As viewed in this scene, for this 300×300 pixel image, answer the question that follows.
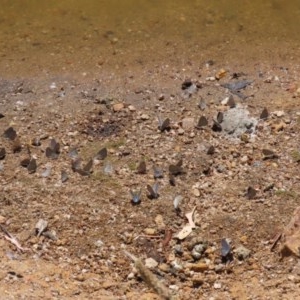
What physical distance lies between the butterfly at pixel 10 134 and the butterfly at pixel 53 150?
36 centimetres

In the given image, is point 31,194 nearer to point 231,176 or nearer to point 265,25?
point 231,176

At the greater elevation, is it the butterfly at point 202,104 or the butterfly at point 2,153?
the butterfly at point 202,104

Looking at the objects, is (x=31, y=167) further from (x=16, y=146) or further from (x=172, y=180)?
(x=172, y=180)

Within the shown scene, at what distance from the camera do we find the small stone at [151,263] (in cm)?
444

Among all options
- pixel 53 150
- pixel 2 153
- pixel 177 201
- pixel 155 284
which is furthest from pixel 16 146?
pixel 155 284

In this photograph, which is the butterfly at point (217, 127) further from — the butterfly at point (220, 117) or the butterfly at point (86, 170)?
the butterfly at point (86, 170)

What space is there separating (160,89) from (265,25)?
5.70 ft

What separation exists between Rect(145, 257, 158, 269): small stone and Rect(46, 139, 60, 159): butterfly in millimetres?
1326

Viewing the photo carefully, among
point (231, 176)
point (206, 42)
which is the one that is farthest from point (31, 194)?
point (206, 42)

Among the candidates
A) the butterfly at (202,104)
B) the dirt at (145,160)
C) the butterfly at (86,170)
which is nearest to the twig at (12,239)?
the dirt at (145,160)

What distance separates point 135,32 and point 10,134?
7.19 feet

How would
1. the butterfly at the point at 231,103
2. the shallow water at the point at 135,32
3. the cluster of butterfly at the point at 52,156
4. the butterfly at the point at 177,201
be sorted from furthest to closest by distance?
the shallow water at the point at 135,32
the butterfly at the point at 231,103
the cluster of butterfly at the point at 52,156
the butterfly at the point at 177,201

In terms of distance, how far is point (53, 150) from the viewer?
212 inches

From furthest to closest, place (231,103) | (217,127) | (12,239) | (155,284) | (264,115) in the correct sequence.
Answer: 1. (231,103)
2. (264,115)
3. (217,127)
4. (12,239)
5. (155,284)
